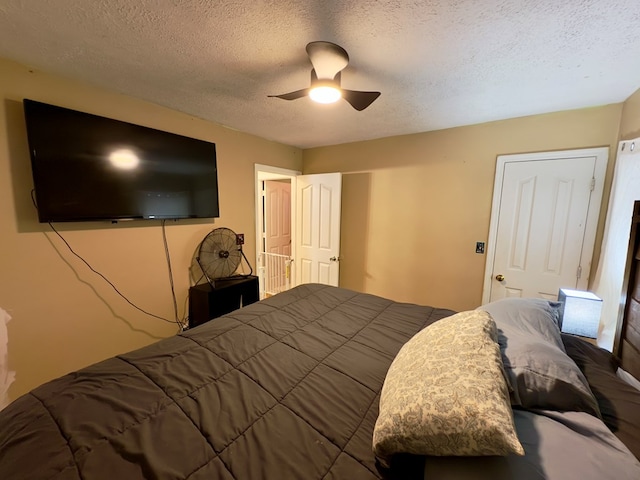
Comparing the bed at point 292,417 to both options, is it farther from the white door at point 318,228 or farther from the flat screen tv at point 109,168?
the white door at point 318,228

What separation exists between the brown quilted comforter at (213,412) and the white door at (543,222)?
175 cm

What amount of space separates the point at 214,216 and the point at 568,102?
3.20 meters

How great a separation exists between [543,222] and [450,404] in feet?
7.69

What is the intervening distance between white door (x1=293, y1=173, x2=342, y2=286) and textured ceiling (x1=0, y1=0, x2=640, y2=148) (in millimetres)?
1230

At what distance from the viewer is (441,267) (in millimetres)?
2717

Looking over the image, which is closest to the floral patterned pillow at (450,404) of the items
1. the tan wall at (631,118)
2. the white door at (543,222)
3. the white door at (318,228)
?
the white door at (543,222)

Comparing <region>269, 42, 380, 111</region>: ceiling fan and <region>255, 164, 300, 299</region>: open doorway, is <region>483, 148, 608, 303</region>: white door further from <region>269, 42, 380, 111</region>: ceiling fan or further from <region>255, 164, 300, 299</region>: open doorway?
<region>255, 164, 300, 299</region>: open doorway

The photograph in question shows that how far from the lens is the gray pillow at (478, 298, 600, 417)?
0.75 metres

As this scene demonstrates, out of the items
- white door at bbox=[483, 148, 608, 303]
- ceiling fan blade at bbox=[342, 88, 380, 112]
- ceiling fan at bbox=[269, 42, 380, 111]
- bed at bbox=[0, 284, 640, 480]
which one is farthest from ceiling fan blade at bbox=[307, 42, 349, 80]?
white door at bbox=[483, 148, 608, 303]

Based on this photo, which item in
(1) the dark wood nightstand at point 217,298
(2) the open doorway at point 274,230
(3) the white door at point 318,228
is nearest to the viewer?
(1) the dark wood nightstand at point 217,298

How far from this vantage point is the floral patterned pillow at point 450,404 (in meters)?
0.58

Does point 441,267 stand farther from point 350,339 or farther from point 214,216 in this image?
point 214,216

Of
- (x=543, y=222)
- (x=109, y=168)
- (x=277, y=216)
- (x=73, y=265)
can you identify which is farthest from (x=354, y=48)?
(x=277, y=216)

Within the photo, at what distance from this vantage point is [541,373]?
0.80 meters
